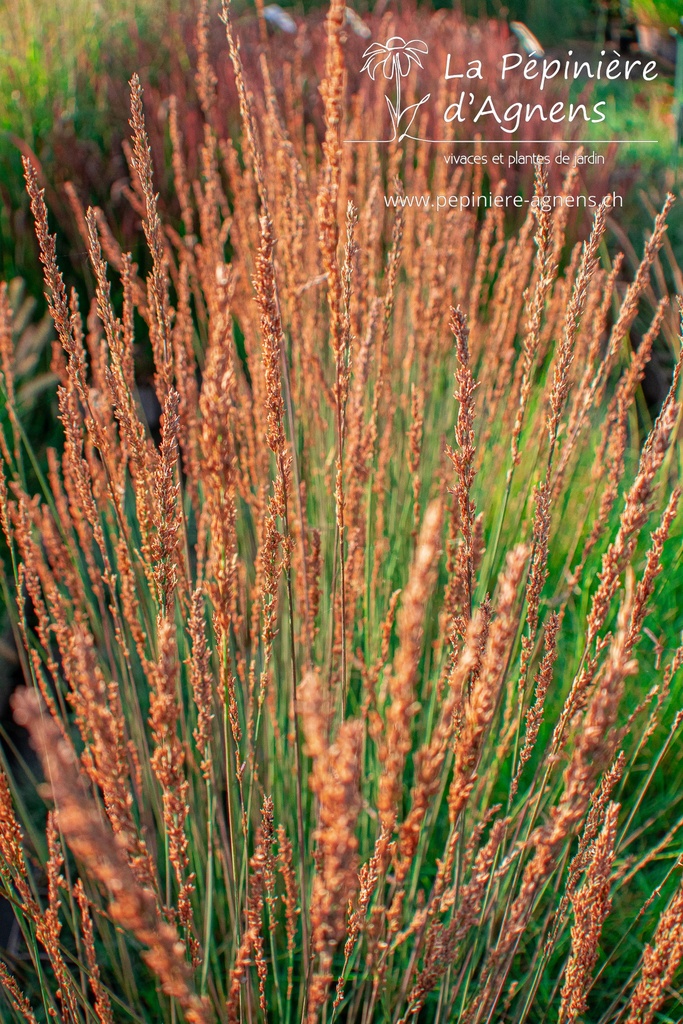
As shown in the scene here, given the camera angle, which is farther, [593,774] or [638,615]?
[638,615]

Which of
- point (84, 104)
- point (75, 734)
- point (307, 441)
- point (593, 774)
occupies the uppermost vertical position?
point (84, 104)

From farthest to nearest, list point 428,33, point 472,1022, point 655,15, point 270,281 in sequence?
point 655,15, point 428,33, point 472,1022, point 270,281

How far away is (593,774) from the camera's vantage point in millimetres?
652

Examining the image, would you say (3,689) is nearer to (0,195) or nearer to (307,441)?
(307,441)

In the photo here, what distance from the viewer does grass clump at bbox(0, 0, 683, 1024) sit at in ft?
2.24

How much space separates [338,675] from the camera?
1584 mm

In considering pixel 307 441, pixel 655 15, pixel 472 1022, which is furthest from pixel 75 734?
pixel 655 15

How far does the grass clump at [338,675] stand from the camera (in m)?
0.68

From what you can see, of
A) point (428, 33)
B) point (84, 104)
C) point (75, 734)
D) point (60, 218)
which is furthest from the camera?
point (428, 33)

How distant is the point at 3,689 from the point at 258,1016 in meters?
1.52

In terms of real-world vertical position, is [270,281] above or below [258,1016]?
above

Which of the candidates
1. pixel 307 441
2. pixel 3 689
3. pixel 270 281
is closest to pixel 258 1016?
pixel 270 281

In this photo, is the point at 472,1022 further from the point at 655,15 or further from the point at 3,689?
the point at 655,15

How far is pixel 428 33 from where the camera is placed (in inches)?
216
